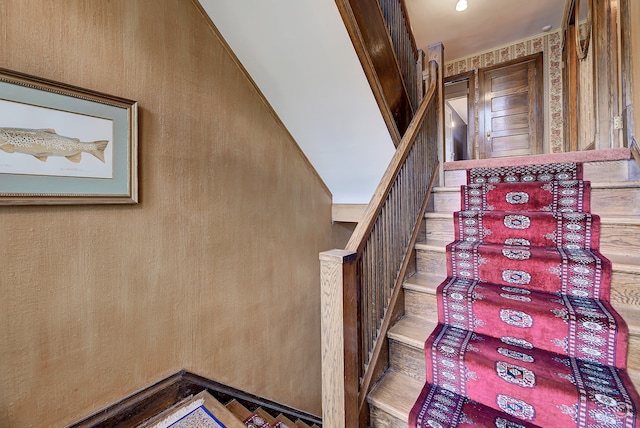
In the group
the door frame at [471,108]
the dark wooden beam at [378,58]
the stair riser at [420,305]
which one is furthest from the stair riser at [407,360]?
the door frame at [471,108]

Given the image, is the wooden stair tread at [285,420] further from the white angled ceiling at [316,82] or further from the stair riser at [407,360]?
the white angled ceiling at [316,82]

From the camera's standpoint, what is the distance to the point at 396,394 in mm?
1249

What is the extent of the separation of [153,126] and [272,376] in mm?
1988

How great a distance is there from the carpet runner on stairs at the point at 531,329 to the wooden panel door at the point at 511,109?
3.17 meters

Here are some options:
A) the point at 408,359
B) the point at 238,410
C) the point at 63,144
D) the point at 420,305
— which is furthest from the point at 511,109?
the point at 63,144

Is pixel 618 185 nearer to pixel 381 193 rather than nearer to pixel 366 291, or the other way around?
pixel 381 193

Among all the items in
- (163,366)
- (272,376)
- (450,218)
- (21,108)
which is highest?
(21,108)

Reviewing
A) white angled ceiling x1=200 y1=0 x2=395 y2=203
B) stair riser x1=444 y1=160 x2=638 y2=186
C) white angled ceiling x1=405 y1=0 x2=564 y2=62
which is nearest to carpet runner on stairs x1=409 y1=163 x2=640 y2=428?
stair riser x1=444 y1=160 x2=638 y2=186

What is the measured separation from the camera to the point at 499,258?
Result: 1.47 meters

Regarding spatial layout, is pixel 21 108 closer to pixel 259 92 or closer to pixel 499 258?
pixel 259 92

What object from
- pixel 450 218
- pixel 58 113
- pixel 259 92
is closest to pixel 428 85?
pixel 450 218

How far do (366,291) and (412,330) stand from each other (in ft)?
1.23

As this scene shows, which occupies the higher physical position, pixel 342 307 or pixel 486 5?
pixel 486 5

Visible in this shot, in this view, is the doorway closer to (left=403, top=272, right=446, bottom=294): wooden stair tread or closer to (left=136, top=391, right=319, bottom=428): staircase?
(left=403, top=272, right=446, bottom=294): wooden stair tread
